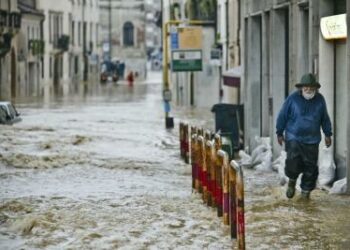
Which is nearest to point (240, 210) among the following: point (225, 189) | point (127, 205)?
point (225, 189)

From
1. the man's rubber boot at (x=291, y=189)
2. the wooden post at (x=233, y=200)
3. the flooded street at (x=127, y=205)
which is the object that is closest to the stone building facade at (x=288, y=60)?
the man's rubber boot at (x=291, y=189)

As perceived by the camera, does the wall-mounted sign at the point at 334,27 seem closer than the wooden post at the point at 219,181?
No

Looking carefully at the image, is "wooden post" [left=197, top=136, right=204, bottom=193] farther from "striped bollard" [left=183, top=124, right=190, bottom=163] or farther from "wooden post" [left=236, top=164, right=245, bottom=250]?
"striped bollard" [left=183, top=124, right=190, bottom=163]

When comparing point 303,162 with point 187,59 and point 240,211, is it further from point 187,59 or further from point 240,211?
point 187,59

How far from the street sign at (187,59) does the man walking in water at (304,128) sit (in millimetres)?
20931

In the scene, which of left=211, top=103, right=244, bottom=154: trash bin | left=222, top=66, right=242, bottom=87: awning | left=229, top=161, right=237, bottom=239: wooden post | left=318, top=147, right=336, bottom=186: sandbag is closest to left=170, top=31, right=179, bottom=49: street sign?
left=222, top=66, right=242, bottom=87: awning

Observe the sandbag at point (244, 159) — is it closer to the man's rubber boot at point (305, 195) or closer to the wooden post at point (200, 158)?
the wooden post at point (200, 158)

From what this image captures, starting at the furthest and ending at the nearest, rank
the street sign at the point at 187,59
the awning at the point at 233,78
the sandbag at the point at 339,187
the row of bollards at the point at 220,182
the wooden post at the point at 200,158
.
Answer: the street sign at the point at 187,59 < the awning at the point at 233,78 < the sandbag at the point at 339,187 < the wooden post at the point at 200,158 < the row of bollards at the point at 220,182

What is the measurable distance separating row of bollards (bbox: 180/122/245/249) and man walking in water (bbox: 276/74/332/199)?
1032 millimetres

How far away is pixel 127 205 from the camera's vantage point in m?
14.8

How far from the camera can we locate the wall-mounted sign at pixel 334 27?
15570 mm

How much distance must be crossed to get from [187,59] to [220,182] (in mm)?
22366

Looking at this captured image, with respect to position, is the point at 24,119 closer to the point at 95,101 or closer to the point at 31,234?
the point at 95,101

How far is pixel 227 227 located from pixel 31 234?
236 cm
